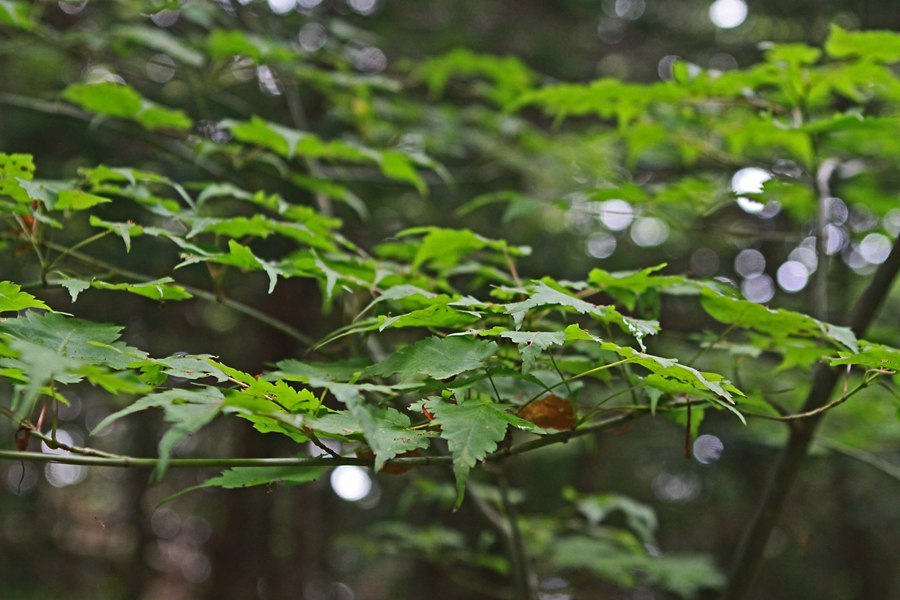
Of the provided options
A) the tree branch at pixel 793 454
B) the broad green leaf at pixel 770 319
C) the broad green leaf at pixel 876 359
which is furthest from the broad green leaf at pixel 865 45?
the broad green leaf at pixel 876 359

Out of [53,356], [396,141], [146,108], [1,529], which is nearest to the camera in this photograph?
[53,356]

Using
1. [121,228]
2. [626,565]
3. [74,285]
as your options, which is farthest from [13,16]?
[626,565]

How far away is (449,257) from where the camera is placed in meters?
1.77

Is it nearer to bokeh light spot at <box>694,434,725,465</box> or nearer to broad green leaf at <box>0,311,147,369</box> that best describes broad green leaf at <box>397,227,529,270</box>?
broad green leaf at <box>0,311,147,369</box>

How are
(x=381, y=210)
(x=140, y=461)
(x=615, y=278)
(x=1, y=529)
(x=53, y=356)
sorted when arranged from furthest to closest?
(x=1, y=529)
(x=381, y=210)
(x=615, y=278)
(x=140, y=461)
(x=53, y=356)

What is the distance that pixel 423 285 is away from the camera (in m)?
1.63

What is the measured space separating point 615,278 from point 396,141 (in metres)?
2.04

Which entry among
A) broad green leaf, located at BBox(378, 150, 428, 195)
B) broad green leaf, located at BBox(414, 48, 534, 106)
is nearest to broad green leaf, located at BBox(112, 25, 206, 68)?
broad green leaf, located at BBox(378, 150, 428, 195)

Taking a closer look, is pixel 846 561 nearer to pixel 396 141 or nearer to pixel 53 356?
pixel 396 141

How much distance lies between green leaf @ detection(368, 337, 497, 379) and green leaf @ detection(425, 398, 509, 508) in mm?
58

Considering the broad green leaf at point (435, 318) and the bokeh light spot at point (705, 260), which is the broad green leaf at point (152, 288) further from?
the bokeh light spot at point (705, 260)

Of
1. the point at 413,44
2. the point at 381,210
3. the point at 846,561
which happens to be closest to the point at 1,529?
the point at 381,210

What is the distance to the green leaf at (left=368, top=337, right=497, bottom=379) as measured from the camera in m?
1.18

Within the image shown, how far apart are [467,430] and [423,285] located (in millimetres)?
573
